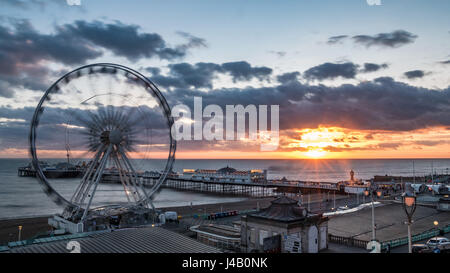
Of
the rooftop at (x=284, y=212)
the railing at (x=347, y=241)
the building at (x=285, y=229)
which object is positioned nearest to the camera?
the building at (x=285, y=229)

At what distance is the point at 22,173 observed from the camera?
190 meters

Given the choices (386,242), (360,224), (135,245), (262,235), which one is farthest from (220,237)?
(360,224)

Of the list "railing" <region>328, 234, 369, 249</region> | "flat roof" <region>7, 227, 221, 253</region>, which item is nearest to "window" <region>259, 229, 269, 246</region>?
"railing" <region>328, 234, 369, 249</region>

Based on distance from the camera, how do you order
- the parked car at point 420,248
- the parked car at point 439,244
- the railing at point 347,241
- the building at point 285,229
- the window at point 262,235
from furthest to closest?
the railing at point 347,241 → the window at point 262,235 → the parked car at point 439,244 → the building at point 285,229 → the parked car at point 420,248

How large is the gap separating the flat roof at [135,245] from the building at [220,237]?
10.2m

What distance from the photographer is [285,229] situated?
23.8 m

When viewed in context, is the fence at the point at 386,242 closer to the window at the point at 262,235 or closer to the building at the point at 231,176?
the window at the point at 262,235

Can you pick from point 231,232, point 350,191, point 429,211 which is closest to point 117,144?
point 231,232

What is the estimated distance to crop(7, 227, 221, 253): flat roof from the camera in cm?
1561

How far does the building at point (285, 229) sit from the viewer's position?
2400 cm

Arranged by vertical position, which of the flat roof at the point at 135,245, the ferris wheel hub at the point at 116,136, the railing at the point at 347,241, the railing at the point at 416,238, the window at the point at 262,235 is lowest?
the railing at the point at 347,241

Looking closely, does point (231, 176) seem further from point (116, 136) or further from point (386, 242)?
point (386, 242)

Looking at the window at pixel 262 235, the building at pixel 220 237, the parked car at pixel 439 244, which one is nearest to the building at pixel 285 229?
the window at pixel 262 235
